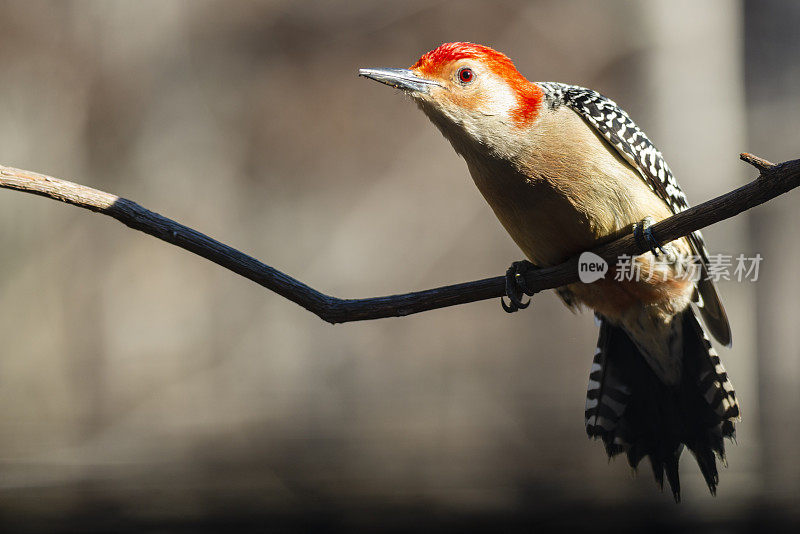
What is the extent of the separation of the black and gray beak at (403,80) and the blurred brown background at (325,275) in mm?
2147

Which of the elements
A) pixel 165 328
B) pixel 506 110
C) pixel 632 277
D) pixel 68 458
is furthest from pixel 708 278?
pixel 68 458

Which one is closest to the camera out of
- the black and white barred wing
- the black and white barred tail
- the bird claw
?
the bird claw

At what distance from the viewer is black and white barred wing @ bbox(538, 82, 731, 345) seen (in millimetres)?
1765

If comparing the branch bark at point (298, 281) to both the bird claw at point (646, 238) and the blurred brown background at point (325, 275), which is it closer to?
the bird claw at point (646, 238)

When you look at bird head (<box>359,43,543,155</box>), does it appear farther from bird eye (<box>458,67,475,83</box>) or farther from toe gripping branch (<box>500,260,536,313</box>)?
toe gripping branch (<box>500,260,536,313</box>)

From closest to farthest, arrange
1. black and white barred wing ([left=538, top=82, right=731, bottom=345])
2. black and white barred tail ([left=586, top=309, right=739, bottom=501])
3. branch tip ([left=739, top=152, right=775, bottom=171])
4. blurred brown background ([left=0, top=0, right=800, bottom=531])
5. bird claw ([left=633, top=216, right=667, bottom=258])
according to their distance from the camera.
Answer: branch tip ([left=739, top=152, right=775, bottom=171])
bird claw ([left=633, top=216, right=667, bottom=258])
black and white barred wing ([left=538, top=82, right=731, bottom=345])
black and white barred tail ([left=586, top=309, right=739, bottom=501])
blurred brown background ([left=0, top=0, right=800, bottom=531])

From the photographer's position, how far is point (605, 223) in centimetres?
163

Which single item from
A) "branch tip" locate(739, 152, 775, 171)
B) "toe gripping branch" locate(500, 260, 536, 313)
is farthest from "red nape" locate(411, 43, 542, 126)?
"branch tip" locate(739, 152, 775, 171)

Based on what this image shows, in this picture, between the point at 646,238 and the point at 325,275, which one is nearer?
the point at 646,238

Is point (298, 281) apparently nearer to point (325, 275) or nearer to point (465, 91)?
point (465, 91)

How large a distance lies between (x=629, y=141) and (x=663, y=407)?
2.41 ft

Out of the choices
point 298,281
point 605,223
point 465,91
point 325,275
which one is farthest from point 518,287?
point 325,275

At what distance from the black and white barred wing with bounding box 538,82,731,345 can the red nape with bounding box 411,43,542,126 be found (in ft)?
0.38

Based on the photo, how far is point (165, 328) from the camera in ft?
12.3
